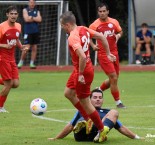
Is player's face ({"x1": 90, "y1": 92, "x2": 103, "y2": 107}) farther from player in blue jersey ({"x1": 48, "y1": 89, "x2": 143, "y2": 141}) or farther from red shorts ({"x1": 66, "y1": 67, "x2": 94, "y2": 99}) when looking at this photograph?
red shorts ({"x1": 66, "y1": 67, "x2": 94, "y2": 99})

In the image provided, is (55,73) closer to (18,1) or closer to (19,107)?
(18,1)

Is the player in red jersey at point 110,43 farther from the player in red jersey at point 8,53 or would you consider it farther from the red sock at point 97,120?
the red sock at point 97,120

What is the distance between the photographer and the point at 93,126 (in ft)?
39.4

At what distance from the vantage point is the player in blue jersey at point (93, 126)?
11.9 meters

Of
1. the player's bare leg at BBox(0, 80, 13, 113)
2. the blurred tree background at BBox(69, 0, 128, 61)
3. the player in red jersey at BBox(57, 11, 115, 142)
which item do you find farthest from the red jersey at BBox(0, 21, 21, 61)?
the blurred tree background at BBox(69, 0, 128, 61)

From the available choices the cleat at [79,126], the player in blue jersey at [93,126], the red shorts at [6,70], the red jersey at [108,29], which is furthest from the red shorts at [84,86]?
the red jersey at [108,29]

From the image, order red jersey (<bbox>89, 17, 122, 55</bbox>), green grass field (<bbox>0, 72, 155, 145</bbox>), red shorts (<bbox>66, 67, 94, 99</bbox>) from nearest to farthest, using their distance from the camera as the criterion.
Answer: red shorts (<bbox>66, 67, 94, 99</bbox>), green grass field (<bbox>0, 72, 155, 145</bbox>), red jersey (<bbox>89, 17, 122, 55</bbox>)

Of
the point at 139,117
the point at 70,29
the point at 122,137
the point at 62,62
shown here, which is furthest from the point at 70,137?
the point at 62,62

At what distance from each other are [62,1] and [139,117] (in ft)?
52.8

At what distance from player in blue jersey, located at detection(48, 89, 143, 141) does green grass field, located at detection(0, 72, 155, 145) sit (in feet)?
0.46

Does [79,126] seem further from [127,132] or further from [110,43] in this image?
[110,43]

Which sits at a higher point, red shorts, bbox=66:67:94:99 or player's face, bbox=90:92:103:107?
red shorts, bbox=66:67:94:99

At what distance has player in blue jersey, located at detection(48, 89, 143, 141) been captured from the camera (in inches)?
469

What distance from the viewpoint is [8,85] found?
1675 cm
